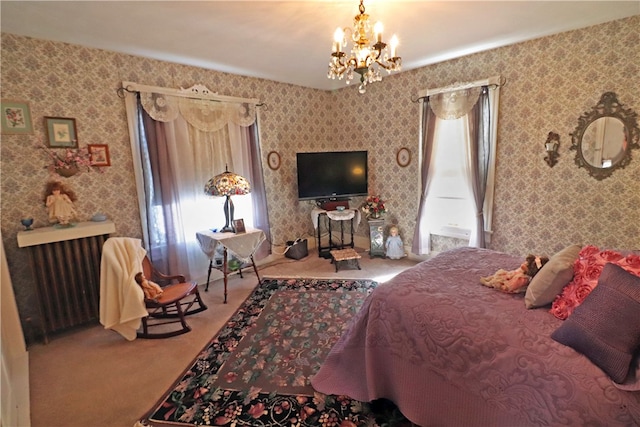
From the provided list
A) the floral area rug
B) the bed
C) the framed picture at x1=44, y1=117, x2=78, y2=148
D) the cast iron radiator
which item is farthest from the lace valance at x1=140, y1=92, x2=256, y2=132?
the bed

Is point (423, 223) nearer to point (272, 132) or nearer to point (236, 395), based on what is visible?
point (272, 132)

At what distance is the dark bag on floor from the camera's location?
4598 mm

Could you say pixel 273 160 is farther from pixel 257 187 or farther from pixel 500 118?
pixel 500 118

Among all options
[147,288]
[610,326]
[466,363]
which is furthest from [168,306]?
[610,326]

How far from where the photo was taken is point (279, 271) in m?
4.14

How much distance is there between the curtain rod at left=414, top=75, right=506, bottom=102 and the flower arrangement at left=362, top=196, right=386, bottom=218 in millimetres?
1488

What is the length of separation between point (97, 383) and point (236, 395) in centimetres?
105

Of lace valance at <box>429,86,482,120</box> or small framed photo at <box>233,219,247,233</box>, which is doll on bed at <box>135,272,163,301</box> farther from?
lace valance at <box>429,86,482,120</box>

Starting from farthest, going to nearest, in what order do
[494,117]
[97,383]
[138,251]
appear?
1. [494,117]
2. [138,251]
3. [97,383]

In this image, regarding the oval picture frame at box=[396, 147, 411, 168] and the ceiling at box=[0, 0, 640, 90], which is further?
the oval picture frame at box=[396, 147, 411, 168]

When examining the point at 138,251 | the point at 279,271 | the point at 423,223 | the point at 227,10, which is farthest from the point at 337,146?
the point at 138,251

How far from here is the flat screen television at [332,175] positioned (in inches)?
175

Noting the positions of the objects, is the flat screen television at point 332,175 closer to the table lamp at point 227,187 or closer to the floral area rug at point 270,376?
the table lamp at point 227,187

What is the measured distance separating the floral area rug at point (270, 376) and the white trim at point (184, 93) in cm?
251
